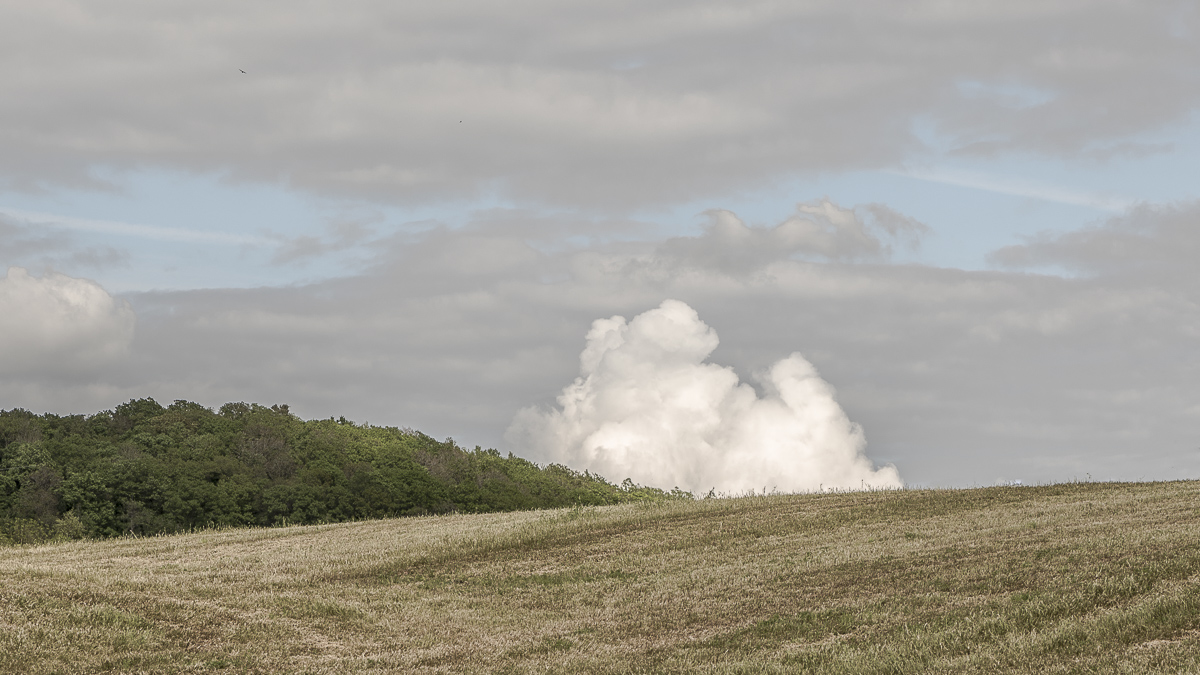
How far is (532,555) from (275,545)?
13.6 metres

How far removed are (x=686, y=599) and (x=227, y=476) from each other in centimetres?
7195

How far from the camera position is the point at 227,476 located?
8912 centimetres

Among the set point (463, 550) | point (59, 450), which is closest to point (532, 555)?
point (463, 550)

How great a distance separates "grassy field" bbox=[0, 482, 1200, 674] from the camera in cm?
1847

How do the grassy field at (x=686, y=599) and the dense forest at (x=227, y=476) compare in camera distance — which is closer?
the grassy field at (x=686, y=599)

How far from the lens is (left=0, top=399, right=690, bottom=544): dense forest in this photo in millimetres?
80062

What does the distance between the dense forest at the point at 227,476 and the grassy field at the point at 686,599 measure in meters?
38.1

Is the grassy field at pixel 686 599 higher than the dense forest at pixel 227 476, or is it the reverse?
the dense forest at pixel 227 476

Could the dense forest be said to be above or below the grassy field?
above

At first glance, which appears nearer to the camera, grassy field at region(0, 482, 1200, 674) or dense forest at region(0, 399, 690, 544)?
grassy field at region(0, 482, 1200, 674)

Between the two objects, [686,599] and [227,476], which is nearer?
[686,599]

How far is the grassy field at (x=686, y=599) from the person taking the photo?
1847 centimetres

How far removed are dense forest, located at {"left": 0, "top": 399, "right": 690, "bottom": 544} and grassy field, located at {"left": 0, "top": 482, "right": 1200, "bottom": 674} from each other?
38054mm

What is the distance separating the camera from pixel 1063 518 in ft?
113
